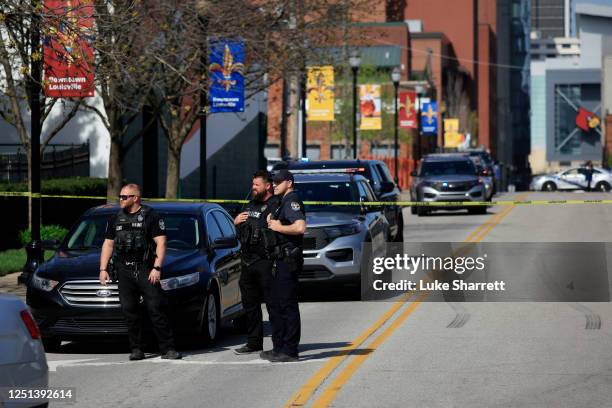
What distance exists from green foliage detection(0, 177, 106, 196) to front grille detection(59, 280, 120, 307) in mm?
14240

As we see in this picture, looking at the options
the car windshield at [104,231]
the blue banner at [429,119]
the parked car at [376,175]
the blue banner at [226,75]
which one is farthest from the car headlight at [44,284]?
the blue banner at [429,119]

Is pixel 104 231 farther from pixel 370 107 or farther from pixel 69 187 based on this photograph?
pixel 370 107

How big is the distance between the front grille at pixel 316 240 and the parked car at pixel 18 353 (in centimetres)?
1026

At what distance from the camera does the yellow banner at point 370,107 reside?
57188mm

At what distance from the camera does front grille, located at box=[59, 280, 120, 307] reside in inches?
512

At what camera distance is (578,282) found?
18156mm

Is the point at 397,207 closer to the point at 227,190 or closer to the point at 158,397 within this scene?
the point at 158,397

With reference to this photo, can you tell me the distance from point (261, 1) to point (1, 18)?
681 inches

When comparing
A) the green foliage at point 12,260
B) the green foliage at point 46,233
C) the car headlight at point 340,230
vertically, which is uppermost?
the car headlight at point 340,230

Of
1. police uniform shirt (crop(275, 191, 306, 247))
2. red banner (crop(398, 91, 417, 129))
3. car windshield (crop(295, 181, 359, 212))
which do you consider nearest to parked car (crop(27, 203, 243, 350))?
police uniform shirt (crop(275, 191, 306, 247))

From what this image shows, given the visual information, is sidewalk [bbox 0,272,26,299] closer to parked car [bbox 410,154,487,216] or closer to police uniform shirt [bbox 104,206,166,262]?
police uniform shirt [bbox 104,206,166,262]

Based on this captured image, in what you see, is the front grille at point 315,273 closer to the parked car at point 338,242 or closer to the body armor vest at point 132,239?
the parked car at point 338,242

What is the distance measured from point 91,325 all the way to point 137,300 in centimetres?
71

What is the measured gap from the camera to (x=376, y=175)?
26156mm
